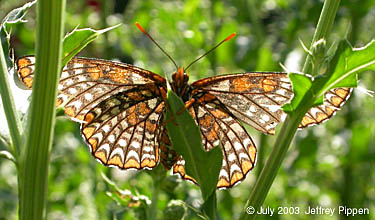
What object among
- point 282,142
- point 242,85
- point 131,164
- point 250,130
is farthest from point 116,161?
point 250,130

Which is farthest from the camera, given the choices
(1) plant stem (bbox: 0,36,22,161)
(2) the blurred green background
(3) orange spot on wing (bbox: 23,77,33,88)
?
(2) the blurred green background

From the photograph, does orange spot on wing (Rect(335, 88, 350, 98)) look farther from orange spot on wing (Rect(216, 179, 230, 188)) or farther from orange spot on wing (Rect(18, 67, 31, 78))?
orange spot on wing (Rect(18, 67, 31, 78))

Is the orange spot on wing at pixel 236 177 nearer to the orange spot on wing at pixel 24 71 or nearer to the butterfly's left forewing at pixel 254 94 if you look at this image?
the butterfly's left forewing at pixel 254 94

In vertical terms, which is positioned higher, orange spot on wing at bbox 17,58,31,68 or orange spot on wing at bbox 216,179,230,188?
orange spot on wing at bbox 17,58,31,68

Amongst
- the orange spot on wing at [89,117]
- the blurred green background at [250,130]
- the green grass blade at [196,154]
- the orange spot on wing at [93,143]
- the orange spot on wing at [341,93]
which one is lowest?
the green grass blade at [196,154]

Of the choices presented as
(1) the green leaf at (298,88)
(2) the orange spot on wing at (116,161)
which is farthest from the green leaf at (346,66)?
(2) the orange spot on wing at (116,161)

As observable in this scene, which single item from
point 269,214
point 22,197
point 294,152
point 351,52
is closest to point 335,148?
point 294,152

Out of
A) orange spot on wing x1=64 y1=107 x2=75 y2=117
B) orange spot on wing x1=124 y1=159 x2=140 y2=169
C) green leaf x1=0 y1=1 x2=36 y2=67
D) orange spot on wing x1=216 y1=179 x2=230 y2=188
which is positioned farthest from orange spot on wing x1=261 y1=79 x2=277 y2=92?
green leaf x1=0 y1=1 x2=36 y2=67

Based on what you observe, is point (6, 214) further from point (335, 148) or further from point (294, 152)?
point (335, 148)
